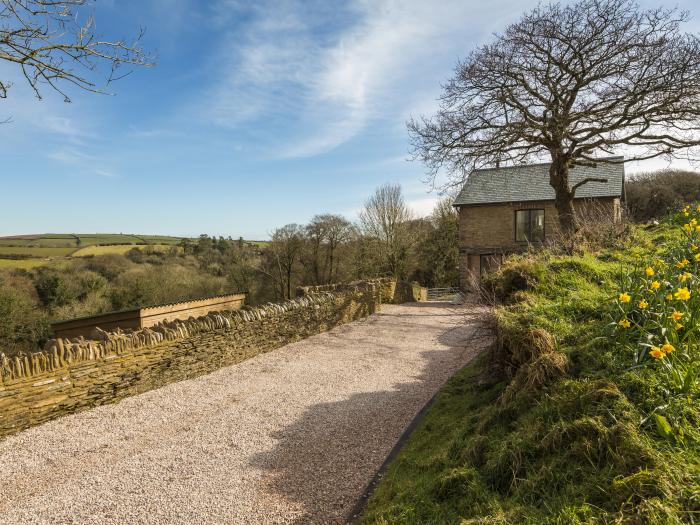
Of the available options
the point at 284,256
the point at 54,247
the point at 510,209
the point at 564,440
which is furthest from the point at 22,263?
the point at 564,440

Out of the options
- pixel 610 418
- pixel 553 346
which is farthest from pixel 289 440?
pixel 610 418

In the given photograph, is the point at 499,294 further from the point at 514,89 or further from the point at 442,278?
the point at 442,278

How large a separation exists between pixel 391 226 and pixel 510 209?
32.0 feet

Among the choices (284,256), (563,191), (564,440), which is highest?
(563,191)

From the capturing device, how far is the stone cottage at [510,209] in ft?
68.2

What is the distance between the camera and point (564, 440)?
3018 millimetres

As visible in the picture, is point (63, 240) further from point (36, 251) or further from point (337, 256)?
point (337, 256)

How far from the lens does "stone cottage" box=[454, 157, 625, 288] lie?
20797 millimetres

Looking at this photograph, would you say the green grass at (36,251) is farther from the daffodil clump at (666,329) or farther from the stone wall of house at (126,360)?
the daffodil clump at (666,329)

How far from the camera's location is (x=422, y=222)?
110ft

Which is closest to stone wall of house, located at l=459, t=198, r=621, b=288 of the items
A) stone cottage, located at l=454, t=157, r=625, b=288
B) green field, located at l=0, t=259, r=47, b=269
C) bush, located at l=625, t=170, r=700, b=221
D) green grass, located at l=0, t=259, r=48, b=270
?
stone cottage, located at l=454, t=157, r=625, b=288

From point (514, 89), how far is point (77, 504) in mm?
15353

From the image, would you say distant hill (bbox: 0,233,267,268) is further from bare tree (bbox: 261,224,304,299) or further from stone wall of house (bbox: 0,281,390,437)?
stone wall of house (bbox: 0,281,390,437)

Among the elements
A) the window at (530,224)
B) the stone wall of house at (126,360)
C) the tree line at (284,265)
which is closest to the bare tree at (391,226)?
the tree line at (284,265)
